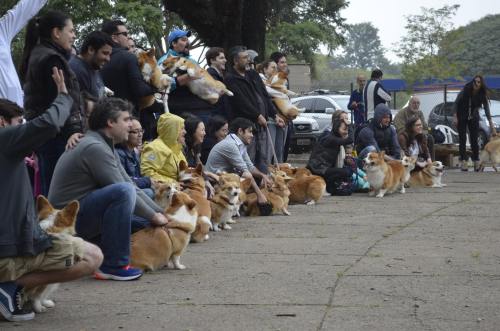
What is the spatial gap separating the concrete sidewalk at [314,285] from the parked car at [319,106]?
55.0ft

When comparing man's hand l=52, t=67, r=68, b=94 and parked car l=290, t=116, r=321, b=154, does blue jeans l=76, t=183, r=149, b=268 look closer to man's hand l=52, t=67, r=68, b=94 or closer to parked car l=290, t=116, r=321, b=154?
man's hand l=52, t=67, r=68, b=94

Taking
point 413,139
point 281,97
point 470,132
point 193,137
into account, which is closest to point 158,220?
point 193,137

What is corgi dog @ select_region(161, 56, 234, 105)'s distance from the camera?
10.7 metres

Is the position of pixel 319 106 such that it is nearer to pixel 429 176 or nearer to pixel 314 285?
pixel 429 176

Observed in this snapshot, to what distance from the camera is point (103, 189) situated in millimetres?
6773

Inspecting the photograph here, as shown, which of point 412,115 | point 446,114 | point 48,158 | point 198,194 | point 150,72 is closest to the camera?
point 48,158

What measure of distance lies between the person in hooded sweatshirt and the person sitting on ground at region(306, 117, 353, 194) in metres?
0.98

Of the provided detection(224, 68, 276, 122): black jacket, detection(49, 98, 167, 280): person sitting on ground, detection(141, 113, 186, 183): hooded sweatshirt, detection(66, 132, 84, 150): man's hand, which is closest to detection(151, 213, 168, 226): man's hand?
detection(49, 98, 167, 280): person sitting on ground

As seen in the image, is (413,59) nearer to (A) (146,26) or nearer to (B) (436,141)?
(A) (146,26)

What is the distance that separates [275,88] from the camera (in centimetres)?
1407

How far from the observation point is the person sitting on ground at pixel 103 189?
6.76m

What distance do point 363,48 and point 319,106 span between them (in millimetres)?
144230

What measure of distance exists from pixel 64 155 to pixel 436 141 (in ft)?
48.9

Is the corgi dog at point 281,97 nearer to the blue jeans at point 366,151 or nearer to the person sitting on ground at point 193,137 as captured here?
the blue jeans at point 366,151
